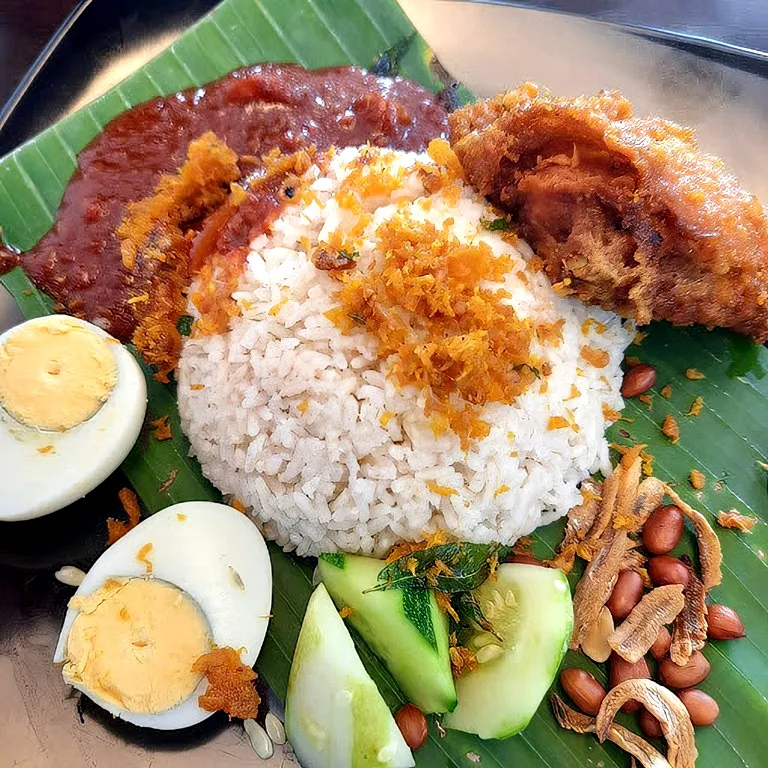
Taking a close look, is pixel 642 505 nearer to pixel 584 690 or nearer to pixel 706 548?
pixel 706 548

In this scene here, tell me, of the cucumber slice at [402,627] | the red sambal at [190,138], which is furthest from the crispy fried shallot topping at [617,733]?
the red sambal at [190,138]

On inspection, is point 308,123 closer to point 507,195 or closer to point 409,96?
point 409,96

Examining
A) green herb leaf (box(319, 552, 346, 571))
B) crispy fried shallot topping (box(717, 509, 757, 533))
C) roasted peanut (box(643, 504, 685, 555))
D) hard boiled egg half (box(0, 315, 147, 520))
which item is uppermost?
hard boiled egg half (box(0, 315, 147, 520))

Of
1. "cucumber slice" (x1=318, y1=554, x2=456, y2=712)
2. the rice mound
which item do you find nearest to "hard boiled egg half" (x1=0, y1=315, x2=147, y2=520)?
the rice mound

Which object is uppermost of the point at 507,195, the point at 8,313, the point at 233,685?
the point at 8,313

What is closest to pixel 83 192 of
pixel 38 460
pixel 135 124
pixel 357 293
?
pixel 135 124

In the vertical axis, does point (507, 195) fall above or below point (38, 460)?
below

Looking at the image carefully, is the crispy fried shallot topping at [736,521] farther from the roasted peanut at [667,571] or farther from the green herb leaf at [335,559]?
the green herb leaf at [335,559]

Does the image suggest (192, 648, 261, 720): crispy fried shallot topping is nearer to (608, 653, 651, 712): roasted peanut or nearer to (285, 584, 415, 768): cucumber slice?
(285, 584, 415, 768): cucumber slice
